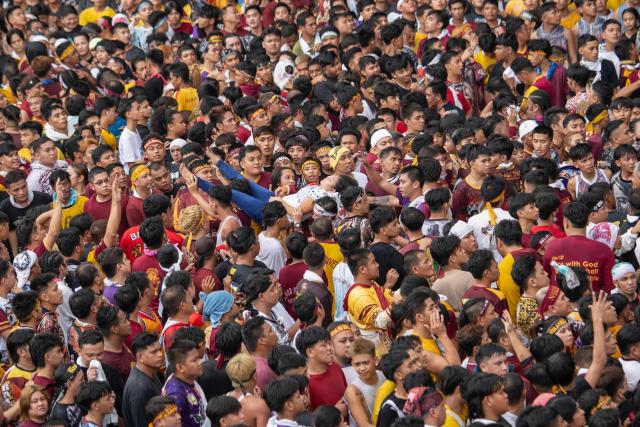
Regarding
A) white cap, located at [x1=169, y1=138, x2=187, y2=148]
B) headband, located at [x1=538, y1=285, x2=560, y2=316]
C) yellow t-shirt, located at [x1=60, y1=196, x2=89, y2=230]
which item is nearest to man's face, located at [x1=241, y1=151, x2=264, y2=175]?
white cap, located at [x1=169, y1=138, x2=187, y2=148]

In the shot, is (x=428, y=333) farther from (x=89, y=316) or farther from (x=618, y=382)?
(x=89, y=316)

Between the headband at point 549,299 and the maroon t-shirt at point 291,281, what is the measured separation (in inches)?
74.4

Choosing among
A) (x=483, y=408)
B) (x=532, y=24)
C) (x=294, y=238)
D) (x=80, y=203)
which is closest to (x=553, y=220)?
(x=294, y=238)

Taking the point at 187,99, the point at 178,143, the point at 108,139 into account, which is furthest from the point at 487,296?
the point at 187,99

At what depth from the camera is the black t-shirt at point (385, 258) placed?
32.1 feet

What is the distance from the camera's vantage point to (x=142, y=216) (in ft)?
37.3

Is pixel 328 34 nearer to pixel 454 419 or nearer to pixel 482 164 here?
pixel 482 164

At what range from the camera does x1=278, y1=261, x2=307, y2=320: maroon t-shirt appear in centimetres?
981

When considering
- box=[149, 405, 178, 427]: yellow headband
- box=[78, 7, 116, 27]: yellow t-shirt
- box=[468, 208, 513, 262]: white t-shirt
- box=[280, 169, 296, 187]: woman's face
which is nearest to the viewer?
box=[149, 405, 178, 427]: yellow headband

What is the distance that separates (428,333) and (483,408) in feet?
3.64

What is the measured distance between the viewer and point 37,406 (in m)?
8.24

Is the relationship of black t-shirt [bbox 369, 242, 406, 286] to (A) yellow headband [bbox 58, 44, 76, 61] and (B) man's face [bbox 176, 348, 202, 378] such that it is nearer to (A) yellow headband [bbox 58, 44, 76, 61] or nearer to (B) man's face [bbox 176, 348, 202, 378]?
(B) man's face [bbox 176, 348, 202, 378]

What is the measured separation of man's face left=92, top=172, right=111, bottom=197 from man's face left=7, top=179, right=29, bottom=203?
31.6 inches

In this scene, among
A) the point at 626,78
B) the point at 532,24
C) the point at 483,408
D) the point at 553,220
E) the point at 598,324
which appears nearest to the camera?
the point at 483,408
